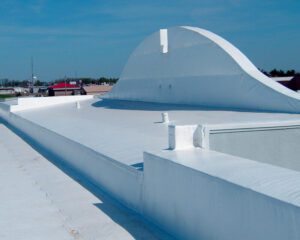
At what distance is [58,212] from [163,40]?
11.7m

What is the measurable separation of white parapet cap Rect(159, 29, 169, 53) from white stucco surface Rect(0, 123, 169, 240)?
865 centimetres

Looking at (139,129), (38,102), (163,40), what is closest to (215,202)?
(139,129)

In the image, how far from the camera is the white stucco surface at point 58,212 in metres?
5.73

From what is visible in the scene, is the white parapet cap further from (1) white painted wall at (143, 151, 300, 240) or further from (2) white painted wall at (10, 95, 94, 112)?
(1) white painted wall at (143, 151, 300, 240)

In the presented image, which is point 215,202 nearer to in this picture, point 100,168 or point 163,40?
point 100,168

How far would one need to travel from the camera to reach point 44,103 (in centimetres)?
2666

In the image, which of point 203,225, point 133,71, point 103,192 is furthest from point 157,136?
point 133,71

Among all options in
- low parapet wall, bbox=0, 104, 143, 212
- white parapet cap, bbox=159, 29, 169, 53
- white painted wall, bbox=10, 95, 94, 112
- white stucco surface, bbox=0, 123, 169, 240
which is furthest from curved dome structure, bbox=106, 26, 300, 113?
white painted wall, bbox=10, 95, 94, 112

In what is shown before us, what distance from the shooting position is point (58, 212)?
671 cm

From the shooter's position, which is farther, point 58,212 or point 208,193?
point 58,212

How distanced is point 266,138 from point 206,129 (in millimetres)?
1833

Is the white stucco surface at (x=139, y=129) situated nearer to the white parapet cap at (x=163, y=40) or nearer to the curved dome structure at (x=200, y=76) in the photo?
the curved dome structure at (x=200, y=76)

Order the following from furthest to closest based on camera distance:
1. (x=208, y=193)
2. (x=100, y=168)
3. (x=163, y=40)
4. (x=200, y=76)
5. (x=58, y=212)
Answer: (x=163, y=40) → (x=200, y=76) → (x=100, y=168) → (x=58, y=212) → (x=208, y=193)

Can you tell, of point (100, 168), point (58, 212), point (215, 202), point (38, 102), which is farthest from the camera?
point (38, 102)
